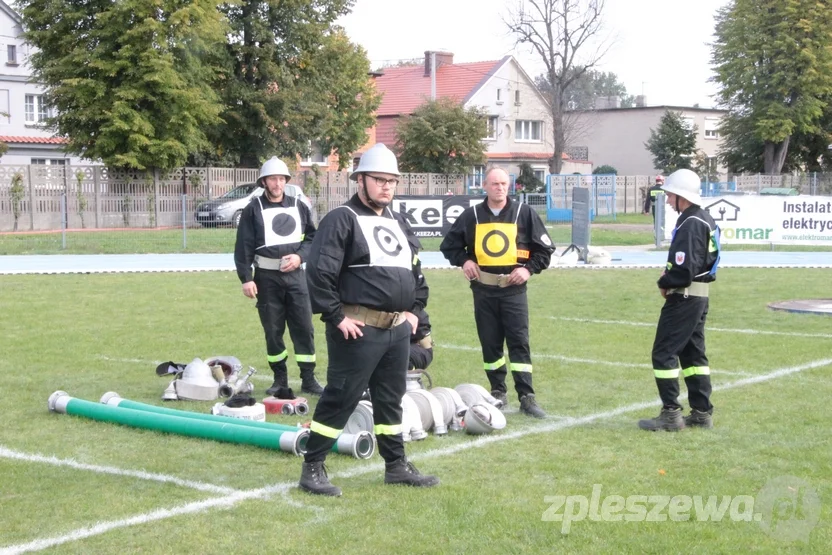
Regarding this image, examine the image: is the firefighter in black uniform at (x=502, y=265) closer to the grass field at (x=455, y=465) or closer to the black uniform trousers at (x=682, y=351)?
the grass field at (x=455, y=465)

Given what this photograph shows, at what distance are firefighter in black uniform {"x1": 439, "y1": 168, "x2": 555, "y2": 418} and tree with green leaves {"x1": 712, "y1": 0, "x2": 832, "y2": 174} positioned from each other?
5590 cm

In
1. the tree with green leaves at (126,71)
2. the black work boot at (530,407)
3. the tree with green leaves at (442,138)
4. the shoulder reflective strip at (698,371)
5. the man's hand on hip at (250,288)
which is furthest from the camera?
the tree with green leaves at (442,138)

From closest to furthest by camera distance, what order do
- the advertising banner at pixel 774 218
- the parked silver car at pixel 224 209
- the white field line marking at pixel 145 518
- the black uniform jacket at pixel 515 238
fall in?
the white field line marking at pixel 145 518
the black uniform jacket at pixel 515 238
the advertising banner at pixel 774 218
the parked silver car at pixel 224 209

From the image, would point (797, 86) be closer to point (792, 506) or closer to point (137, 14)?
point (137, 14)

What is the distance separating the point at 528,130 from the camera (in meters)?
71.8

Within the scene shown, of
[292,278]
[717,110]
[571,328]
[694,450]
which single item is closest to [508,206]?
[292,278]

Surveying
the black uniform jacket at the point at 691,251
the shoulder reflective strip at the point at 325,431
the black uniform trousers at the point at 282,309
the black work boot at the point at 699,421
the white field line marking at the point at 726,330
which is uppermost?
the black uniform jacket at the point at 691,251

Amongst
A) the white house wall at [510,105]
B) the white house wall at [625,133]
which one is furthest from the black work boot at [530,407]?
the white house wall at [625,133]

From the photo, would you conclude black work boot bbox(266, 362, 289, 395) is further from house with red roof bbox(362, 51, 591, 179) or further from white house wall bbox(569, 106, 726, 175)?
white house wall bbox(569, 106, 726, 175)

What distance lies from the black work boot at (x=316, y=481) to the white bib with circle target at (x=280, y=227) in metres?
3.32

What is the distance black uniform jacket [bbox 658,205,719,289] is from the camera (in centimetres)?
790

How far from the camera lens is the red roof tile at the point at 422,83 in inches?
2665

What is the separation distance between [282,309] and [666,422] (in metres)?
3.60

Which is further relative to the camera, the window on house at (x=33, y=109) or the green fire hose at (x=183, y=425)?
the window on house at (x=33, y=109)
